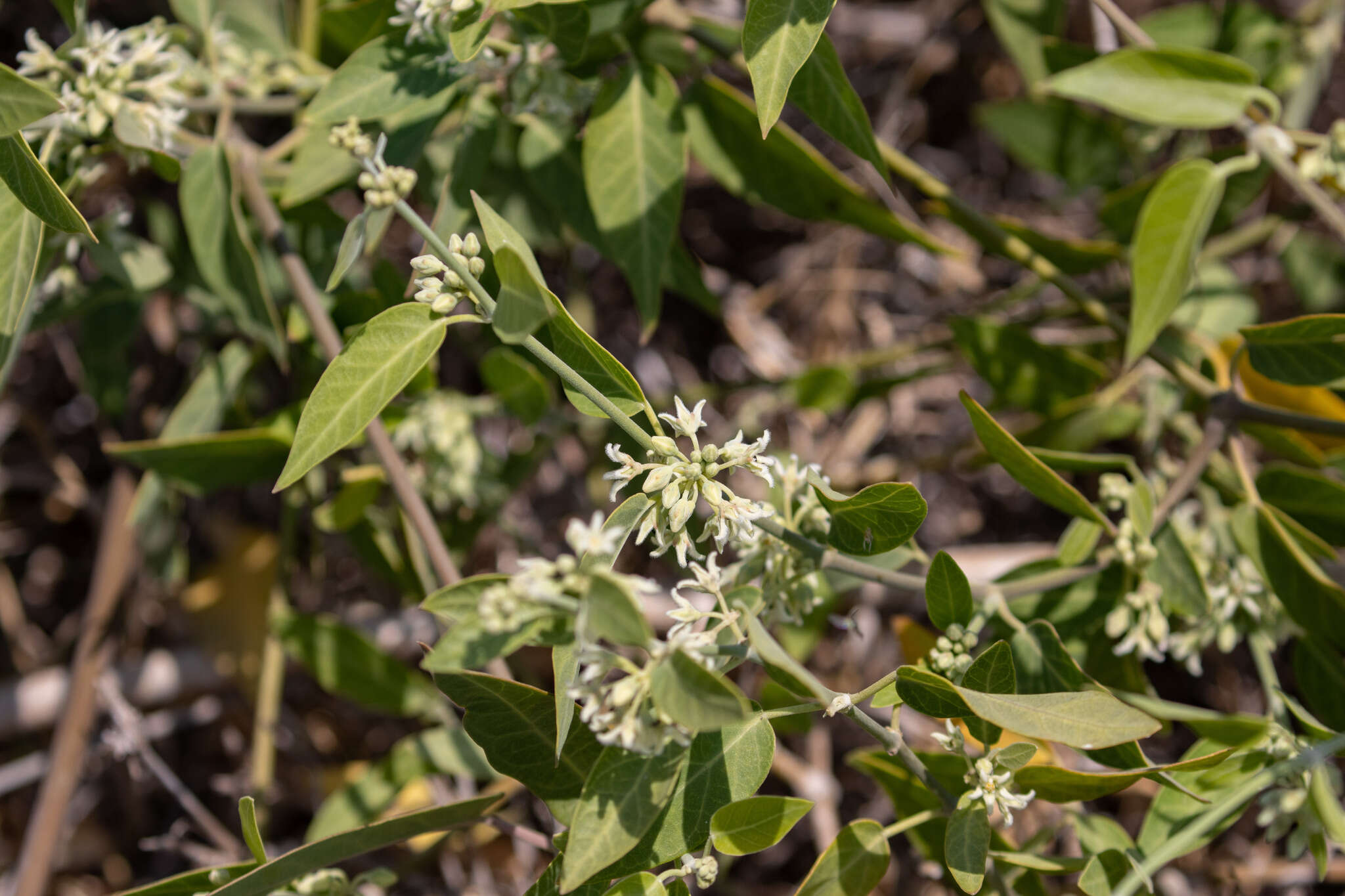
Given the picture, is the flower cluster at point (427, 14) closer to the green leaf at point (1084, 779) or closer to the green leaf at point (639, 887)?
A: the green leaf at point (639, 887)

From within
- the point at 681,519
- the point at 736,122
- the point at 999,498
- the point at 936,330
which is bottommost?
the point at 999,498

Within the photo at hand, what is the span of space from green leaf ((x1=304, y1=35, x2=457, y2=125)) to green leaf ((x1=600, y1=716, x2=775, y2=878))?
87 cm

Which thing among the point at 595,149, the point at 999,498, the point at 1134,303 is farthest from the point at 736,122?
the point at 999,498

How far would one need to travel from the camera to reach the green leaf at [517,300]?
30.1 inches

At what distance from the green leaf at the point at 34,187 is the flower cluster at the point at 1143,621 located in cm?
133

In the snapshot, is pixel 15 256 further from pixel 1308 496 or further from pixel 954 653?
pixel 1308 496

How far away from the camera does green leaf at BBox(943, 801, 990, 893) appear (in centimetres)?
103

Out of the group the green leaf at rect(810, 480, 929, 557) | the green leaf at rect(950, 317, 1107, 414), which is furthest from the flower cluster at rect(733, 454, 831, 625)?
the green leaf at rect(950, 317, 1107, 414)

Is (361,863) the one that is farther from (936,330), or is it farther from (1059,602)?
(936,330)

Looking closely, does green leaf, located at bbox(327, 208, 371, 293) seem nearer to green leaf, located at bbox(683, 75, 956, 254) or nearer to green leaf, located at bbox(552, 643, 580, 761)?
green leaf, located at bbox(552, 643, 580, 761)

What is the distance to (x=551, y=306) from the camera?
879mm

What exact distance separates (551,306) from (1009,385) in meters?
1.18

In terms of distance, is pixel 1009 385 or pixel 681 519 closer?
pixel 681 519

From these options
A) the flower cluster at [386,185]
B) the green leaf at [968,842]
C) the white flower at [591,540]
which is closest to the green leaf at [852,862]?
the green leaf at [968,842]
